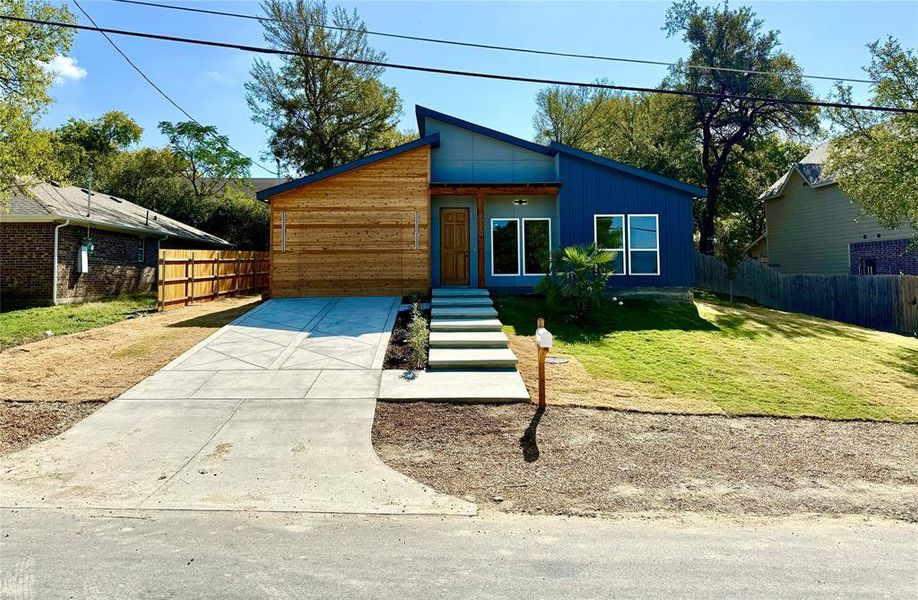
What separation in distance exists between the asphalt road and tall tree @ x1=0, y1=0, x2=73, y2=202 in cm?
1160

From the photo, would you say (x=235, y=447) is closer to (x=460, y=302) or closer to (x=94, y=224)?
(x=460, y=302)

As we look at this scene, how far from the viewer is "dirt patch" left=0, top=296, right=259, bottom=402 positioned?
7.02m

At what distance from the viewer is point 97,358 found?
28.0ft

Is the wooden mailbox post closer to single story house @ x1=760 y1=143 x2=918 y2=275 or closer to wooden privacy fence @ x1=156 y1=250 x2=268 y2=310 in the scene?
wooden privacy fence @ x1=156 y1=250 x2=268 y2=310

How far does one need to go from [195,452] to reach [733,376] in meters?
7.68

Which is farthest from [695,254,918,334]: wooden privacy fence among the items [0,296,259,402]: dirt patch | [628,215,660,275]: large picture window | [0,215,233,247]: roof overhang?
[0,215,233,247]: roof overhang

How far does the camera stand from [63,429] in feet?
19.1

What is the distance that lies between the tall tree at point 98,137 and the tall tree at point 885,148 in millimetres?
38031

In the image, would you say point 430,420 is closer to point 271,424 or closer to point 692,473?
point 271,424

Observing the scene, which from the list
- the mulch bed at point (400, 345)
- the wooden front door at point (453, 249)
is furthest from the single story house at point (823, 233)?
the mulch bed at point (400, 345)

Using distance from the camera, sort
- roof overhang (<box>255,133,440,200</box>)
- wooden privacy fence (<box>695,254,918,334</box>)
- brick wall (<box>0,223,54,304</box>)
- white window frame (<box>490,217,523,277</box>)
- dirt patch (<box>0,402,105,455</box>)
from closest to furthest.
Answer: dirt patch (<box>0,402,105,455</box>)
roof overhang (<box>255,133,440,200</box>)
wooden privacy fence (<box>695,254,918,334</box>)
brick wall (<box>0,223,54,304</box>)
white window frame (<box>490,217,523,277</box>)

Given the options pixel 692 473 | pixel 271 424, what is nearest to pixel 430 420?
pixel 271 424

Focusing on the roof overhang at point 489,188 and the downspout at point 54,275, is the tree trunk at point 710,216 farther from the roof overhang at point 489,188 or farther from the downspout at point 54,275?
the downspout at point 54,275

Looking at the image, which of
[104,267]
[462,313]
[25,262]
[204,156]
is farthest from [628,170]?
[204,156]
